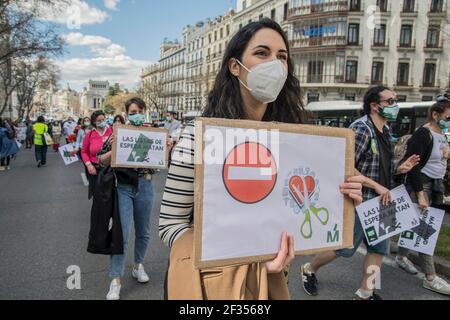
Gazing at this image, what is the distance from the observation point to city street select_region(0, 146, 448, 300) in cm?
368

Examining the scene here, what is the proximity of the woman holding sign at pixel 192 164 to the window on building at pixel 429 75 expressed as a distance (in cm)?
4392

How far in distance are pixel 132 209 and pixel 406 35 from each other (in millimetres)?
44182

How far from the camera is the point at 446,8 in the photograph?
3741cm

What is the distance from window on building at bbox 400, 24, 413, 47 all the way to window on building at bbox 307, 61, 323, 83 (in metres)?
9.23

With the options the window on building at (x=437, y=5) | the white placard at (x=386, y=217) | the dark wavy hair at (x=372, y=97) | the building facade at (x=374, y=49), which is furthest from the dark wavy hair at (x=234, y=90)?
the window on building at (x=437, y=5)

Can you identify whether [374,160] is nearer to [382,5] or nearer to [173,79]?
[382,5]

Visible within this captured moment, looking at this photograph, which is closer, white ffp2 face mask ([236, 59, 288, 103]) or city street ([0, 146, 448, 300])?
white ffp2 face mask ([236, 59, 288, 103])

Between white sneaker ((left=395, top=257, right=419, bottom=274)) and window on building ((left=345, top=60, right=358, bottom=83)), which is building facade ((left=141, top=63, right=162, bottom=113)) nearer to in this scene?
window on building ((left=345, top=60, right=358, bottom=83))

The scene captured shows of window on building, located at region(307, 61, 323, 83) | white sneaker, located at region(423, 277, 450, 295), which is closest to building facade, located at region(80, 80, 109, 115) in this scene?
window on building, located at region(307, 61, 323, 83)

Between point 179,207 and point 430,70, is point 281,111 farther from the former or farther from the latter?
point 430,70

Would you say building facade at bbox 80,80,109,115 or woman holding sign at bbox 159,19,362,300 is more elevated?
building facade at bbox 80,80,109,115

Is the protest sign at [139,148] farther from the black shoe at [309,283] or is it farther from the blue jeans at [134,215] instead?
the black shoe at [309,283]

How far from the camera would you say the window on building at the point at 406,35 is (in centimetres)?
3938
